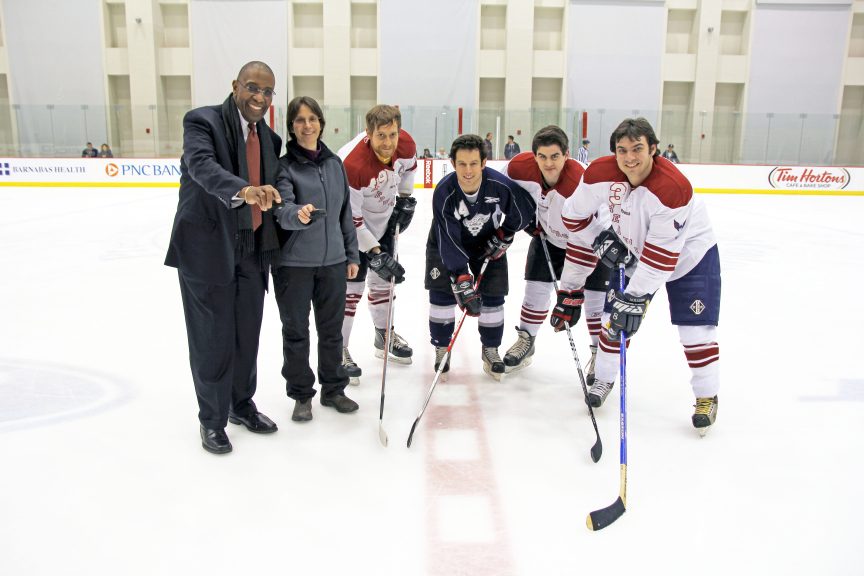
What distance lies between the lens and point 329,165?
230cm

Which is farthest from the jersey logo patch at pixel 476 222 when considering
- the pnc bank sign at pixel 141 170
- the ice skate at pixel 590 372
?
the pnc bank sign at pixel 141 170

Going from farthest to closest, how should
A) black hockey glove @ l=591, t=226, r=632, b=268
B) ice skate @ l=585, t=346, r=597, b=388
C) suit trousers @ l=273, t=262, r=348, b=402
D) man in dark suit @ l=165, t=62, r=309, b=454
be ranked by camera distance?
ice skate @ l=585, t=346, r=597, b=388
black hockey glove @ l=591, t=226, r=632, b=268
suit trousers @ l=273, t=262, r=348, b=402
man in dark suit @ l=165, t=62, r=309, b=454

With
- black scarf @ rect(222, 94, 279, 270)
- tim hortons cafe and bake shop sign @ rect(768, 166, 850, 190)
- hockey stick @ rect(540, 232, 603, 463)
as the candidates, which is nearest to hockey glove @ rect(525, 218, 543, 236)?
hockey stick @ rect(540, 232, 603, 463)

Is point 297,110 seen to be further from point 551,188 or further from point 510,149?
point 510,149

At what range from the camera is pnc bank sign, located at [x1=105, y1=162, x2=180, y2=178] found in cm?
1229

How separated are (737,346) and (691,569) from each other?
2128mm

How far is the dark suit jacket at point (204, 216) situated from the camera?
1896 millimetres

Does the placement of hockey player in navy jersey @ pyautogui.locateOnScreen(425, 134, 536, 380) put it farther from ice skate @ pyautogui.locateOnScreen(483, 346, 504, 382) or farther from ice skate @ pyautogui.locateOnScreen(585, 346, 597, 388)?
ice skate @ pyautogui.locateOnScreen(585, 346, 597, 388)

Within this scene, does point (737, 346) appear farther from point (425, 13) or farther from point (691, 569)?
point (425, 13)

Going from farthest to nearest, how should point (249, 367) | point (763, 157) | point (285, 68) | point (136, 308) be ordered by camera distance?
point (285, 68), point (763, 157), point (136, 308), point (249, 367)

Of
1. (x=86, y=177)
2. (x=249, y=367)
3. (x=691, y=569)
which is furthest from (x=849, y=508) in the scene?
(x=86, y=177)

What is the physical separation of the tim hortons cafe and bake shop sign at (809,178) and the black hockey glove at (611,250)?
11683 mm

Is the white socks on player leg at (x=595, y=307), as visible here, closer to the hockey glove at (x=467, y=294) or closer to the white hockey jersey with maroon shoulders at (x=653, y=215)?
the white hockey jersey with maroon shoulders at (x=653, y=215)

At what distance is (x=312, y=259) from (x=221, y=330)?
40 cm
